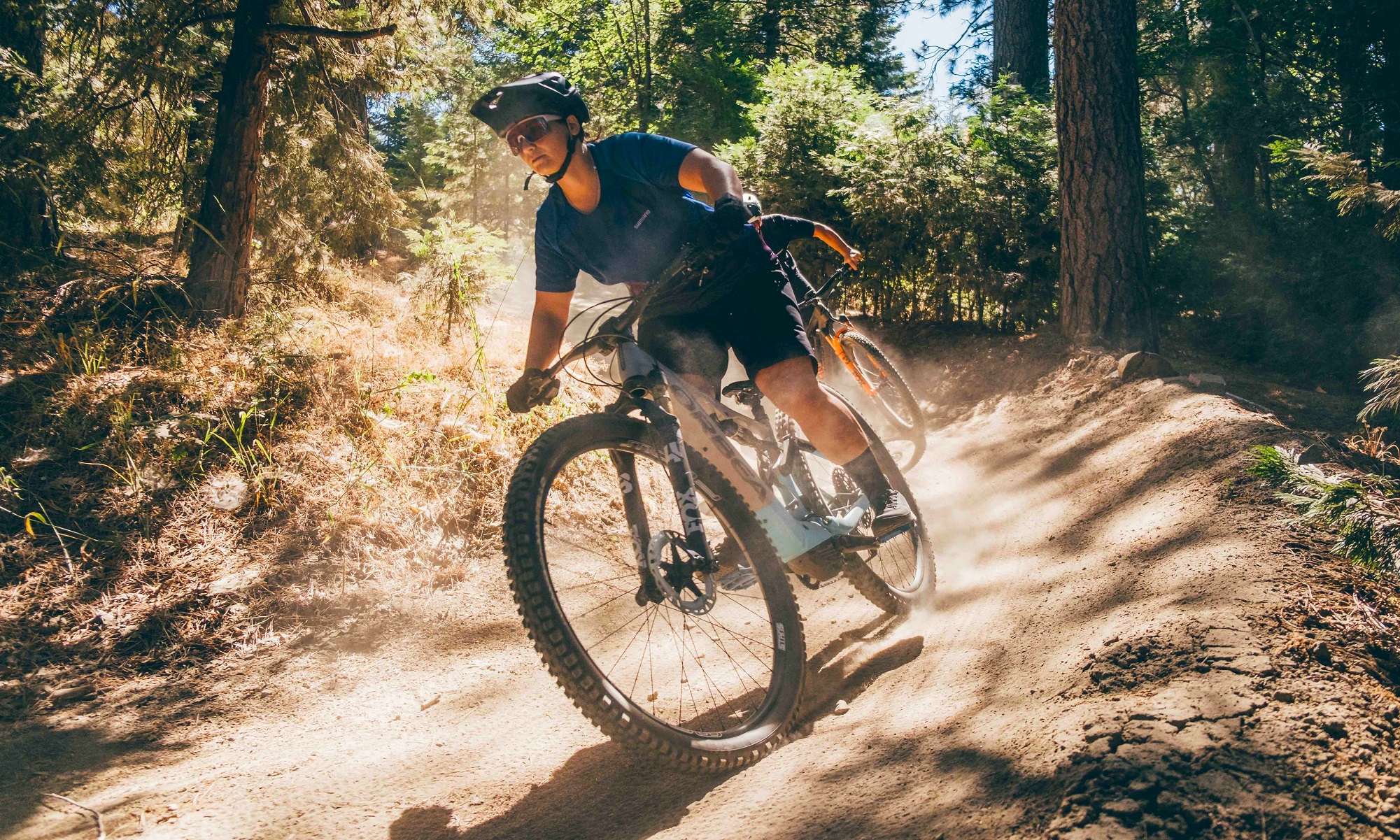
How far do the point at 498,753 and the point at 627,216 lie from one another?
2.13 m

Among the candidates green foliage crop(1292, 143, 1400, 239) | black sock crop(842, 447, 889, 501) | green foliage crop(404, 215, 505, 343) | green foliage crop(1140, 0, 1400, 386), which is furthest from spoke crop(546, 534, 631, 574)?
green foliage crop(1140, 0, 1400, 386)

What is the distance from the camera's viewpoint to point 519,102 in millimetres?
2797

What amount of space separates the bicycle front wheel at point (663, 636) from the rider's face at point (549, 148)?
1.06 meters

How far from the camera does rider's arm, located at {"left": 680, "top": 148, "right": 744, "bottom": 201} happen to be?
2.87m

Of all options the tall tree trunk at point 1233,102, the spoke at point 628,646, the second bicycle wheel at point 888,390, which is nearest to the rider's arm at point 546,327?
the spoke at point 628,646

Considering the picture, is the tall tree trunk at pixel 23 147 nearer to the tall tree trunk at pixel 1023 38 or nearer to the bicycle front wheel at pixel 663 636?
the bicycle front wheel at pixel 663 636

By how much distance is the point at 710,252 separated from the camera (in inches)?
101

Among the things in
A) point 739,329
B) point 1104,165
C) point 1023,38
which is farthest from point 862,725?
point 1023,38

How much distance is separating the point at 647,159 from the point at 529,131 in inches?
19.0

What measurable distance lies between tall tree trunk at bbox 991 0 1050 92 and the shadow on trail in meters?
10.4

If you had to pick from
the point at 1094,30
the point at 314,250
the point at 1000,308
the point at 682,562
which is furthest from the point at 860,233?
the point at 682,562

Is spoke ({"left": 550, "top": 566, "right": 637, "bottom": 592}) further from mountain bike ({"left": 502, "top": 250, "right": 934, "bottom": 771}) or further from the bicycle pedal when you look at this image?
the bicycle pedal

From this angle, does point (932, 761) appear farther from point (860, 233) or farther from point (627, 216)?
point (860, 233)

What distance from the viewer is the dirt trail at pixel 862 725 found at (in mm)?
1890
